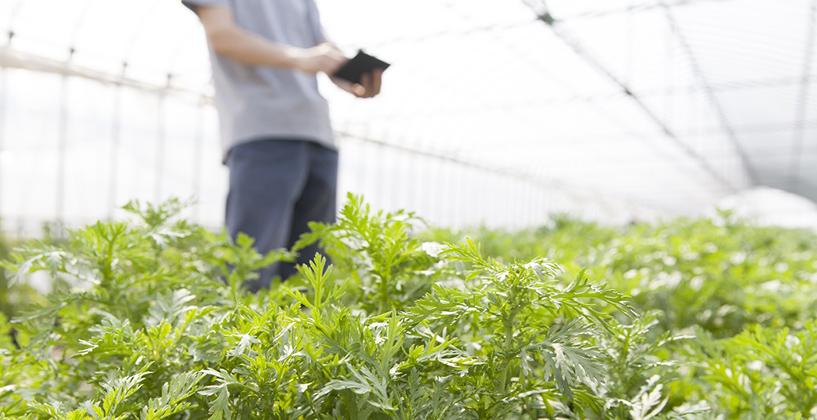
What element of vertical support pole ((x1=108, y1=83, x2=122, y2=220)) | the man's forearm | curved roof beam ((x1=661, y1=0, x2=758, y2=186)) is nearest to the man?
the man's forearm

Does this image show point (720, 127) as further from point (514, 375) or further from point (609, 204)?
point (514, 375)

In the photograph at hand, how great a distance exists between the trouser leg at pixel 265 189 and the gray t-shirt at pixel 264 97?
6 centimetres

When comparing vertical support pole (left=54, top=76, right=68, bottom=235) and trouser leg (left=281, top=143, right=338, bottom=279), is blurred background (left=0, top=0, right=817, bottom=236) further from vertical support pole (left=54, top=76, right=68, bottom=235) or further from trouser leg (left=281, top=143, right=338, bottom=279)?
trouser leg (left=281, top=143, right=338, bottom=279)

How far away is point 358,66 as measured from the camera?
237 cm

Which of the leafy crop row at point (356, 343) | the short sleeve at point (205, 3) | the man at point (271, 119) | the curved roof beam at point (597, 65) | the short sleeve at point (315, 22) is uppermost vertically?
the curved roof beam at point (597, 65)

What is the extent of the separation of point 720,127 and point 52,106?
75.6 feet

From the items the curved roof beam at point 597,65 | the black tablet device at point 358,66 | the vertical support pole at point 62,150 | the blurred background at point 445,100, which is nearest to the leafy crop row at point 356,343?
the blurred background at point 445,100

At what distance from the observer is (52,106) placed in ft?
29.9

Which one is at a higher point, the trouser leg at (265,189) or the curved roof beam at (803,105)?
the curved roof beam at (803,105)

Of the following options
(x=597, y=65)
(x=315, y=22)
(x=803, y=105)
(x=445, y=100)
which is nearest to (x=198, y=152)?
(x=445, y=100)

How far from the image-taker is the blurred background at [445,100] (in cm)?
912

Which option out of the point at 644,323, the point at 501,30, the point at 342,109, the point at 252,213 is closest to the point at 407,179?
the point at 342,109

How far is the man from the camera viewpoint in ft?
7.29

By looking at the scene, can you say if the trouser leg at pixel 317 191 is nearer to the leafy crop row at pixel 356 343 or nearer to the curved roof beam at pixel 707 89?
the leafy crop row at pixel 356 343
